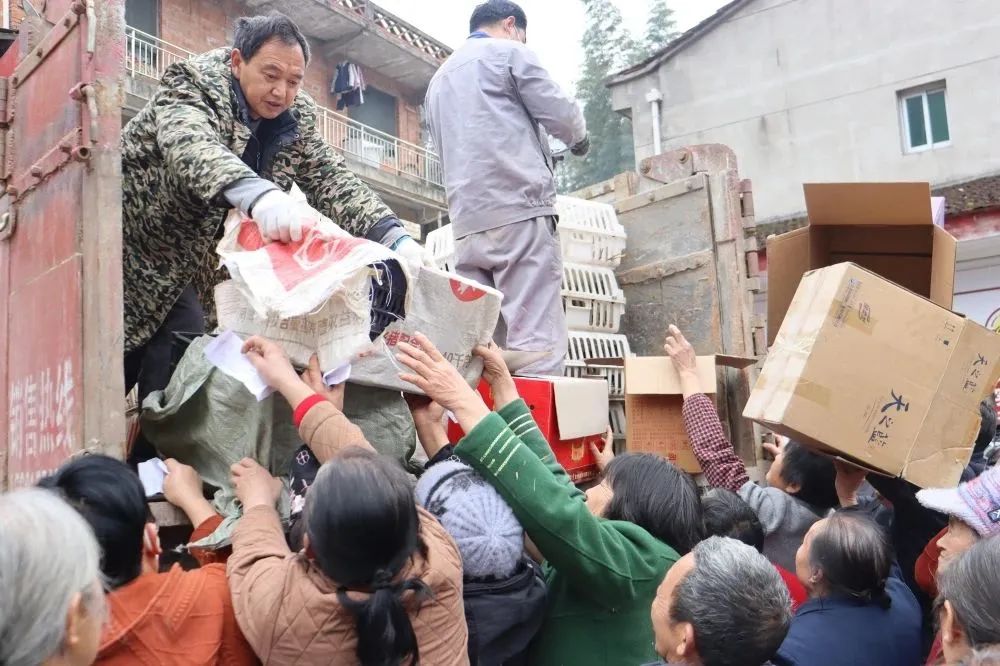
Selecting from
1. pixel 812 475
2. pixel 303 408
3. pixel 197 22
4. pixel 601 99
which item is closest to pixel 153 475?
pixel 303 408

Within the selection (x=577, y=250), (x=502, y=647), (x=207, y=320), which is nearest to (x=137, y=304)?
(x=207, y=320)

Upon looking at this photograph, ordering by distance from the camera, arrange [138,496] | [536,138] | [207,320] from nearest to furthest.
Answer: [138,496] < [207,320] < [536,138]

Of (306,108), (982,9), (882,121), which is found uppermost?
(982,9)

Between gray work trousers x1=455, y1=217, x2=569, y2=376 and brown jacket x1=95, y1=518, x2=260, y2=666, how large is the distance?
1.65m

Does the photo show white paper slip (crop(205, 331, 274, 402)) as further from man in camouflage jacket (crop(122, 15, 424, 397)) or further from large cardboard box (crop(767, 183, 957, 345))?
large cardboard box (crop(767, 183, 957, 345))

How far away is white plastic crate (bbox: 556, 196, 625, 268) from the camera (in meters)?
3.77

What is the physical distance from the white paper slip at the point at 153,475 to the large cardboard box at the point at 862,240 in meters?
2.00

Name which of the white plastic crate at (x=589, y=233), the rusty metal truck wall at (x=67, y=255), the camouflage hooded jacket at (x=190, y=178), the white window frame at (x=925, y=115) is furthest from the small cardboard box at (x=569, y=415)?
the white window frame at (x=925, y=115)

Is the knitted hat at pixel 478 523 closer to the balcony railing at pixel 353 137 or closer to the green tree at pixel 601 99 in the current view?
the balcony railing at pixel 353 137

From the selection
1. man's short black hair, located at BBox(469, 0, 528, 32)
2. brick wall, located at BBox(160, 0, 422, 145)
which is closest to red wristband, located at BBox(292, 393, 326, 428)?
man's short black hair, located at BBox(469, 0, 528, 32)

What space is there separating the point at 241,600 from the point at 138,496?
0.27m

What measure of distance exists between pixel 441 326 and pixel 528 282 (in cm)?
96

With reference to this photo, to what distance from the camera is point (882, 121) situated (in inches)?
539

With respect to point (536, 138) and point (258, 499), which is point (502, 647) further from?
point (536, 138)
